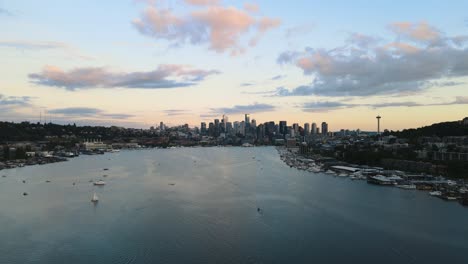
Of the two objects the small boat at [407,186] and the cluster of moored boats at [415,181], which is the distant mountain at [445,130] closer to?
the cluster of moored boats at [415,181]

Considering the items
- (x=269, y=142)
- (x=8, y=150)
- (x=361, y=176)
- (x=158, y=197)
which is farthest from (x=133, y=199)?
(x=269, y=142)

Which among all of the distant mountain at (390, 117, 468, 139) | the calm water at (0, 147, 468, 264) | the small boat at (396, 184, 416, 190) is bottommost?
the calm water at (0, 147, 468, 264)

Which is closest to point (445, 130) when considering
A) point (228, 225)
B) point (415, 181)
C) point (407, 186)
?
point (415, 181)

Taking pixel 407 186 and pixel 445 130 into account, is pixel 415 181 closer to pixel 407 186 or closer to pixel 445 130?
pixel 407 186

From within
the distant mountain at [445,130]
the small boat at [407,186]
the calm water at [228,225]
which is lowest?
the calm water at [228,225]

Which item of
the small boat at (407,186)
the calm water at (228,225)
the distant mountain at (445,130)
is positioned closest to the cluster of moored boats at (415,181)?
the small boat at (407,186)

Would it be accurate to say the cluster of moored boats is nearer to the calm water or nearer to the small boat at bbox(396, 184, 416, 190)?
the small boat at bbox(396, 184, 416, 190)

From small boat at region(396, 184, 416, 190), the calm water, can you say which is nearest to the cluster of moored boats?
small boat at region(396, 184, 416, 190)

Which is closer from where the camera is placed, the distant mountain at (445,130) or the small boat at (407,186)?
the small boat at (407,186)
